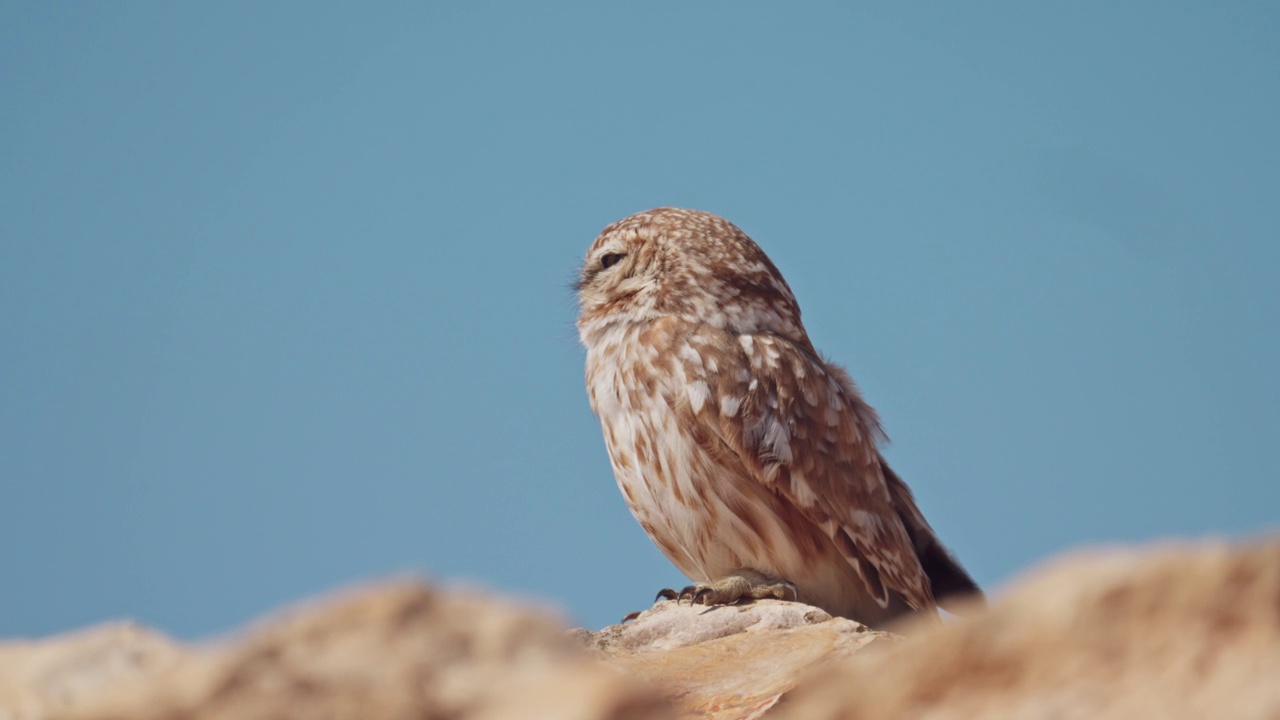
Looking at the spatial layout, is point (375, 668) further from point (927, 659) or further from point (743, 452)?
point (743, 452)

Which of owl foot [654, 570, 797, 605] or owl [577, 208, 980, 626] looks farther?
owl [577, 208, 980, 626]

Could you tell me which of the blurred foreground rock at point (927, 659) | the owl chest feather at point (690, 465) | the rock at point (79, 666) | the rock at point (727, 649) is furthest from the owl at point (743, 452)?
the blurred foreground rock at point (927, 659)

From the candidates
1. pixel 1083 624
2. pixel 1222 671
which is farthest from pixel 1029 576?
pixel 1222 671

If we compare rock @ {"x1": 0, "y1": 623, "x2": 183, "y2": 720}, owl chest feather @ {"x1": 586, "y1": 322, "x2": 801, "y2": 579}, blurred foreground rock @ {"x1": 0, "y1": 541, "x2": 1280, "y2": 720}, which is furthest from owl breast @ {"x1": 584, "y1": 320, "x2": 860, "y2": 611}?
blurred foreground rock @ {"x1": 0, "y1": 541, "x2": 1280, "y2": 720}

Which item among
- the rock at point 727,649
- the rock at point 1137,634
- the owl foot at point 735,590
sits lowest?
the rock at point 1137,634

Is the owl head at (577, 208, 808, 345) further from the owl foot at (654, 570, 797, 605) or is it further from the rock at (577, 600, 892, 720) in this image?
the rock at (577, 600, 892, 720)

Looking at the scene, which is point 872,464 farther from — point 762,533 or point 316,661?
point 316,661

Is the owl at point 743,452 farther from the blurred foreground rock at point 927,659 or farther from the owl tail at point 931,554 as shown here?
the blurred foreground rock at point 927,659
